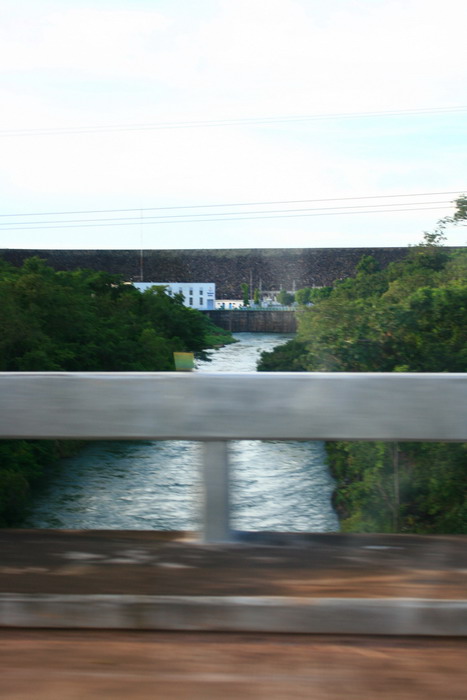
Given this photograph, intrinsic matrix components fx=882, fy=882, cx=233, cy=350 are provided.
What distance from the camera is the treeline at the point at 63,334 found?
24578mm

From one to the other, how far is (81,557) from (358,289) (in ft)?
193

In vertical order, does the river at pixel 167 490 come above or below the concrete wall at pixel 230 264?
below

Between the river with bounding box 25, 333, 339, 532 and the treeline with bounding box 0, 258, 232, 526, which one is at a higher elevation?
the treeline with bounding box 0, 258, 232, 526

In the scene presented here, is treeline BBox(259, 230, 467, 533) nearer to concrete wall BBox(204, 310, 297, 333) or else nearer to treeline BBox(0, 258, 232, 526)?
treeline BBox(0, 258, 232, 526)

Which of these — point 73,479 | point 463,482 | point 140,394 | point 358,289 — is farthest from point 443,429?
point 358,289

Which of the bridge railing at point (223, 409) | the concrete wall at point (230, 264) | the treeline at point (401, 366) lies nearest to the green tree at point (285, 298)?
the concrete wall at point (230, 264)

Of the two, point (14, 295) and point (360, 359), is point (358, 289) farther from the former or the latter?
point (360, 359)

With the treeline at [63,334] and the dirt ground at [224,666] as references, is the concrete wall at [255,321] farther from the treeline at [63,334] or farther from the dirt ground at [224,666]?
the dirt ground at [224,666]

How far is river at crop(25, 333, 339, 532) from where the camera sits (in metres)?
20.9

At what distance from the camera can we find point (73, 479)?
25.5 meters

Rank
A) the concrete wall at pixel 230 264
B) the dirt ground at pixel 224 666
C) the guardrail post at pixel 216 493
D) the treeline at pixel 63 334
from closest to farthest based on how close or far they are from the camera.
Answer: the dirt ground at pixel 224 666 < the guardrail post at pixel 216 493 < the treeline at pixel 63 334 < the concrete wall at pixel 230 264

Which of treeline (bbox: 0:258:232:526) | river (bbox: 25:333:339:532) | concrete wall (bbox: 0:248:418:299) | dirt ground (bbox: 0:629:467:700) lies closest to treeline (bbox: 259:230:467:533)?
river (bbox: 25:333:339:532)

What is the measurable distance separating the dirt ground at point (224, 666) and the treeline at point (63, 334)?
17199mm

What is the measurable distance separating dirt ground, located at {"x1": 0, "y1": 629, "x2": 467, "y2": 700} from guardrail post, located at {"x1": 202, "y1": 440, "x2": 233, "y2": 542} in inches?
21.7
